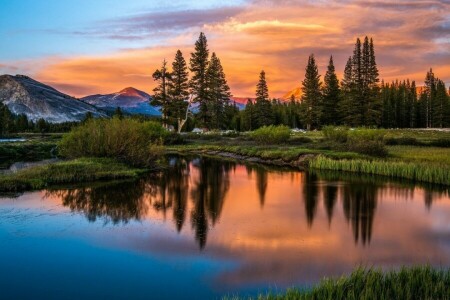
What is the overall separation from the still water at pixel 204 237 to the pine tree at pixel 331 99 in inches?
2016

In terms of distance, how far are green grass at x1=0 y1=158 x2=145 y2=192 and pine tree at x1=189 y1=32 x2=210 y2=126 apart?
42425 mm

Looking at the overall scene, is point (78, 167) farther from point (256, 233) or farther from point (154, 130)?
point (154, 130)

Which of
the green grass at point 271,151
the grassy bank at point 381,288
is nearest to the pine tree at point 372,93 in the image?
the green grass at point 271,151

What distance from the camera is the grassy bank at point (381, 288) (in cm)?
721

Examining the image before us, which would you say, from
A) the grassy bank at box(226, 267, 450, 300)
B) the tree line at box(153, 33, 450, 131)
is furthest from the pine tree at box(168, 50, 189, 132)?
the grassy bank at box(226, 267, 450, 300)

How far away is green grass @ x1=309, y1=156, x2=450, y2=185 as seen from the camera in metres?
24.1

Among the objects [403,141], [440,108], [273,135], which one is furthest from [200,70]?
[440,108]

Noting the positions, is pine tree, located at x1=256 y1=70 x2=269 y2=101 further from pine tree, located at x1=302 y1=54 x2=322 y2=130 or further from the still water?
the still water

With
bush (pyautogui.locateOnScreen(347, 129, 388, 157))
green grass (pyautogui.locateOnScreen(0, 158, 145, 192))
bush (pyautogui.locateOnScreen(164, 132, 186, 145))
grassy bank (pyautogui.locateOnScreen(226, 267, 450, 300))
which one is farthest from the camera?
bush (pyautogui.locateOnScreen(164, 132, 186, 145))

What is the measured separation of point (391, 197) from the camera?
2078 cm

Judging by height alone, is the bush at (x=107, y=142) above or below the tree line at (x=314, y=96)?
below

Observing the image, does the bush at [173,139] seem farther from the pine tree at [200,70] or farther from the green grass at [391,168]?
the green grass at [391,168]

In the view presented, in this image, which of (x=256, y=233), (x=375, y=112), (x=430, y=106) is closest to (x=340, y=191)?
(x=256, y=233)

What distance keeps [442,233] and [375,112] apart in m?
56.6
